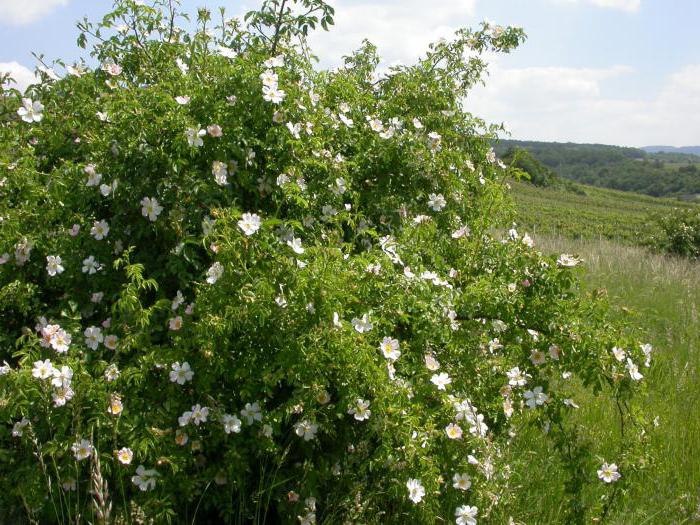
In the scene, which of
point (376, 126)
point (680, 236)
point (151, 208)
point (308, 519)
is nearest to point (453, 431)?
point (308, 519)

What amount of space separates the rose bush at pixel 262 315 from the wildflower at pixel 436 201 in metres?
0.05

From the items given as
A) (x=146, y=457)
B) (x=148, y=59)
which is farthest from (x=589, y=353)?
(x=148, y=59)

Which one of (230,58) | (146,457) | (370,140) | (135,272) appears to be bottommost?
(146,457)

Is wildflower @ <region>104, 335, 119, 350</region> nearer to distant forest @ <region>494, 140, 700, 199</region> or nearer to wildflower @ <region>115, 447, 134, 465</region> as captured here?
wildflower @ <region>115, 447, 134, 465</region>

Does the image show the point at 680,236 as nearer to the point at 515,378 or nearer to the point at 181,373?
the point at 515,378

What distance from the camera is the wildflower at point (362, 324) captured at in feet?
6.44

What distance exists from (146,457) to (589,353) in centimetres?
159

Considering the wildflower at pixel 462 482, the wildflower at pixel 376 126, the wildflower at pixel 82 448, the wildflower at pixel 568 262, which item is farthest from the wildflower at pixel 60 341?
the wildflower at pixel 568 262

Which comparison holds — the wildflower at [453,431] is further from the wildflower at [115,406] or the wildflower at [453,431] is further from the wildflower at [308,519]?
the wildflower at [115,406]

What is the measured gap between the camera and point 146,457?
2012mm

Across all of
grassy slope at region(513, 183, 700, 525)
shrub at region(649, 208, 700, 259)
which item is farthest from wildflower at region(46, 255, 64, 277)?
shrub at region(649, 208, 700, 259)

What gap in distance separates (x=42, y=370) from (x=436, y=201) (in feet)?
5.62

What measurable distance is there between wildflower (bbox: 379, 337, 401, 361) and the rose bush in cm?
5

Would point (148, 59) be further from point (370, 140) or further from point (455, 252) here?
point (455, 252)
